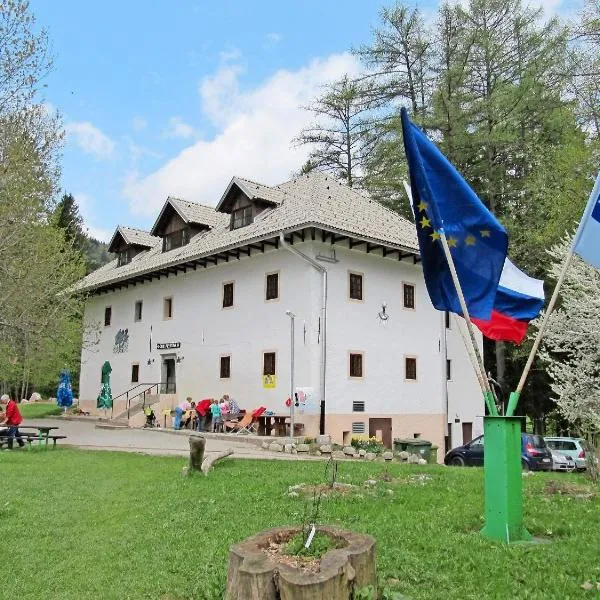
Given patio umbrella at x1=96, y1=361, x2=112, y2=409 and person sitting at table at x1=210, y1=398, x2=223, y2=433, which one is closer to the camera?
person sitting at table at x1=210, y1=398, x2=223, y2=433

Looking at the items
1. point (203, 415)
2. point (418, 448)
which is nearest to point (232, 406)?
point (203, 415)

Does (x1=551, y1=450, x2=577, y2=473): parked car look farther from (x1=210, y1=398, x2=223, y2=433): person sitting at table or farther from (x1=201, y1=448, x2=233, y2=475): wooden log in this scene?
(x1=201, y1=448, x2=233, y2=475): wooden log

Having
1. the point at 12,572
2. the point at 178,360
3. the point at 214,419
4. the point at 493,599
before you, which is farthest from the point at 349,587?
the point at 178,360

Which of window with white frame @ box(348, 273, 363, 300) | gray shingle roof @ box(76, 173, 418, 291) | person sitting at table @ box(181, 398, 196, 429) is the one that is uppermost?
gray shingle roof @ box(76, 173, 418, 291)

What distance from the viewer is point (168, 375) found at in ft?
99.8

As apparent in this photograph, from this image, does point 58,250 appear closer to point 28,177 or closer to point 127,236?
point 28,177

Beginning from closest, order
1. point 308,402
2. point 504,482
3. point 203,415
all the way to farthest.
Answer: point 504,482 < point 308,402 < point 203,415

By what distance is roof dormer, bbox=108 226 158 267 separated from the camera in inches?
1425

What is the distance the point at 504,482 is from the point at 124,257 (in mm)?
32685

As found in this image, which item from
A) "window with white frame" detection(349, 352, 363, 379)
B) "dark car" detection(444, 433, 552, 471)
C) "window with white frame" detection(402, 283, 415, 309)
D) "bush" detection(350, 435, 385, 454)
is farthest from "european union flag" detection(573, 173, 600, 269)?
"window with white frame" detection(402, 283, 415, 309)

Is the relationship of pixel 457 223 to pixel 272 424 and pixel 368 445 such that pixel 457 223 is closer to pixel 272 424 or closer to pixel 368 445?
→ pixel 368 445

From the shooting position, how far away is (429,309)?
93.1 ft

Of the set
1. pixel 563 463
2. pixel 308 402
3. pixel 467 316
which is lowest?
pixel 563 463

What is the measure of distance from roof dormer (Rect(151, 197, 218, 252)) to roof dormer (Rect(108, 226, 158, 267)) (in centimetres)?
324
